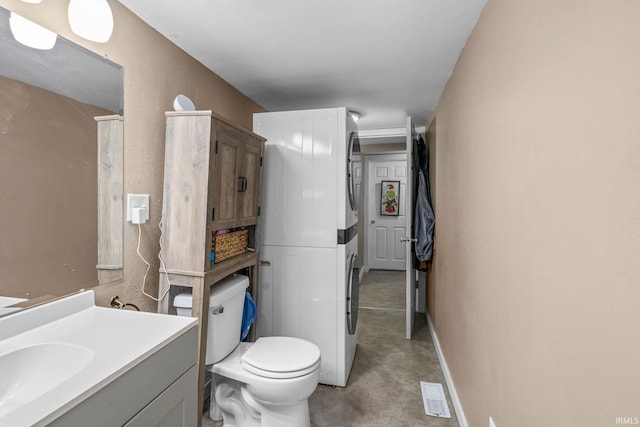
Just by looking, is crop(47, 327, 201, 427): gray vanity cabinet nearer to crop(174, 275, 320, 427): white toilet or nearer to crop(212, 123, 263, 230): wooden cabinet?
crop(174, 275, 320, 427): white toilet

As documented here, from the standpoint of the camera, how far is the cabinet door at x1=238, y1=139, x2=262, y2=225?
1928 mm

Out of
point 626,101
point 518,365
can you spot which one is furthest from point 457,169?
point 626,101

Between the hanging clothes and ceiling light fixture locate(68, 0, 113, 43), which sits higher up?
ceiling light fixture locate(68, 0, 113, 43)

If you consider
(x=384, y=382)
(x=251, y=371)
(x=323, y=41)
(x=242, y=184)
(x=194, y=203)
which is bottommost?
(x=384, y=382)

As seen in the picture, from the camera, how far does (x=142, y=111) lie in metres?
1.63

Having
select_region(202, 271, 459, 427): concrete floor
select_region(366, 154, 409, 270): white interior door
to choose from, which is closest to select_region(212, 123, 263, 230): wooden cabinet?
select_region(202, 271, 459, 427): concrete floor

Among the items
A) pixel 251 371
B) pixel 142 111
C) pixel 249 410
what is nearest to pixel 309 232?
pixel 251 371

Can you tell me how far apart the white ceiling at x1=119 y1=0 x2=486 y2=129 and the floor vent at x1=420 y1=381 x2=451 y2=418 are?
2172 millimetres

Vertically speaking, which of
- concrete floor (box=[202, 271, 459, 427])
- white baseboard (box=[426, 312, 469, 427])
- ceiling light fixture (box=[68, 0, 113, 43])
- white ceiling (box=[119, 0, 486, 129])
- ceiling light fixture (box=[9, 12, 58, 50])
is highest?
white ceiling (box=[119, 0, 486, 129])

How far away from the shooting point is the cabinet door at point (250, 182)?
1928mm

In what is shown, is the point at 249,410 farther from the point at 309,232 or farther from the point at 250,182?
the point at 250,182

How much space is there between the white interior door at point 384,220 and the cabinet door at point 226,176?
387 cm

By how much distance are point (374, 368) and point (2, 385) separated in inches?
85.5

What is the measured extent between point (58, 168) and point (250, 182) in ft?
3.18
